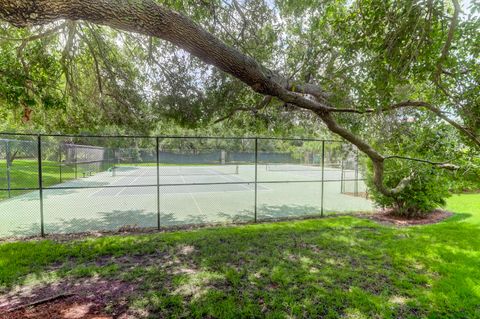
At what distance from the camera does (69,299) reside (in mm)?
2775

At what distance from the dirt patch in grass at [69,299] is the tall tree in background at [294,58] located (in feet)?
8.36

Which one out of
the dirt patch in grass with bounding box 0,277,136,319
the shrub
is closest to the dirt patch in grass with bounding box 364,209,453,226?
the shrub

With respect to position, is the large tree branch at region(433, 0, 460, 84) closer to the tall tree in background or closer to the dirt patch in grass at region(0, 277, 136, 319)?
the tall tree in background

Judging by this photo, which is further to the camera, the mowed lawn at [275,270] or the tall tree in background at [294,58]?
the mowed lawn at [275,270]

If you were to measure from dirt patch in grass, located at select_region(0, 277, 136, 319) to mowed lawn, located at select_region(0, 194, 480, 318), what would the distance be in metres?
0.08

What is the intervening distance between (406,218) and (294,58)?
549 centimetres

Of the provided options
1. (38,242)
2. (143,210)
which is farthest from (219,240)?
(143,210)

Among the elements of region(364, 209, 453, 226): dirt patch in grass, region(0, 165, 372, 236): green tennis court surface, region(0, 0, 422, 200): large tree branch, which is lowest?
region(0, 165, 372, 236): green tennis court surface

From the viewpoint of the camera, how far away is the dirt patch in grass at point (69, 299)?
2479mm

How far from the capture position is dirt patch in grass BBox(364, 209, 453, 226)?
21.7 feet

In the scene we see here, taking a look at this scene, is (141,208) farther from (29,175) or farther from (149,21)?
(29,175)

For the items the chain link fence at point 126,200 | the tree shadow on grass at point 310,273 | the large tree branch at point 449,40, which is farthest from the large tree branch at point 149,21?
the chain link fence at point 126,200

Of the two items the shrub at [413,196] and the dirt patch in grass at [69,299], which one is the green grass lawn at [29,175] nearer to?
the dirt patch in grass at [69,299]

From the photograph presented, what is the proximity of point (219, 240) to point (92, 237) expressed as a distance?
2.59 metres
